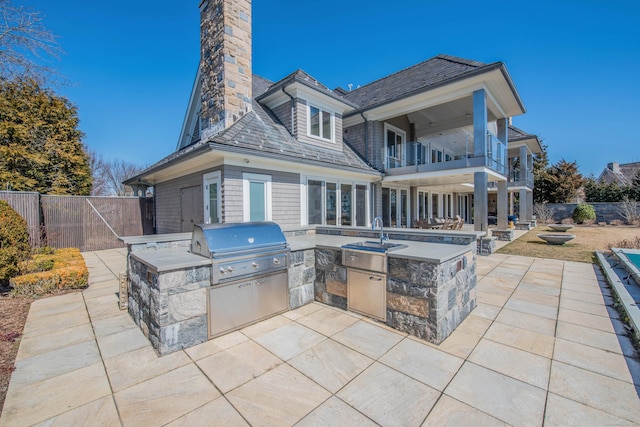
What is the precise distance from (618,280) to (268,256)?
672 cm

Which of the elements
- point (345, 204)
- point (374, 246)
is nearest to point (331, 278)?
point (374, 246)

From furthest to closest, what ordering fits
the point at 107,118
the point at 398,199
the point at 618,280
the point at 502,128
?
1. the point at 107,118
2. the point at 398,199
3. the point at 502,128
4. the point at 618,280

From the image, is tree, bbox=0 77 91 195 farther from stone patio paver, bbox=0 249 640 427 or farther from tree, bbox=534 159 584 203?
tree, bbox=534 159 584 203

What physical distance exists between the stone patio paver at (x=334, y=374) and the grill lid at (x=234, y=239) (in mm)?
1076

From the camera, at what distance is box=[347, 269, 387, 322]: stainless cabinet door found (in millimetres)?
3541

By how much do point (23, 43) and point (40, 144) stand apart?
8.38 meters

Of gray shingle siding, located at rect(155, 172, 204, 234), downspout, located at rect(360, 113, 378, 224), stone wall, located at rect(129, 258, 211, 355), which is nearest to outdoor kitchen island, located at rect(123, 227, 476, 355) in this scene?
stone wall, located at rect(129, 258, 211, 355)

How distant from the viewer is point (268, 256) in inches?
145

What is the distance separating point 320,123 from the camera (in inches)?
365

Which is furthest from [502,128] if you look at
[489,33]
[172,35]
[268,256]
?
[172,35]

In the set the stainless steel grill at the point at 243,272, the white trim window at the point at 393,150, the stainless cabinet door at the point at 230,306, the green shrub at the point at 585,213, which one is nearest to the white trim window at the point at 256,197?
the stainless steel grill at the point at 243,272

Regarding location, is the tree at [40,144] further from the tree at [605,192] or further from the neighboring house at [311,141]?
the tree at [605,192]

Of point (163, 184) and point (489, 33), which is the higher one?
point (489, 33)

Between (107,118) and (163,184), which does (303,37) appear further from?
(107,118)
